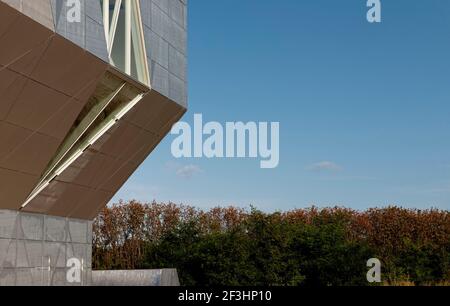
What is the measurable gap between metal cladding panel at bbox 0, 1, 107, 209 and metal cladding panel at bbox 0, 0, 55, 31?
3.9 inches

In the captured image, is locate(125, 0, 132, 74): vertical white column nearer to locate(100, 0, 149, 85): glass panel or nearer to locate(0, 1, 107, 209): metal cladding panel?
locate(100, 0, 149, 85): glass panel

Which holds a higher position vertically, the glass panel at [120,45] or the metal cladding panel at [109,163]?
the glass panel at [120,45]

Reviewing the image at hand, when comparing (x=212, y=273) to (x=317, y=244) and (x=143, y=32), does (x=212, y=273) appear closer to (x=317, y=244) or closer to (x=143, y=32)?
(x=317, y=244)

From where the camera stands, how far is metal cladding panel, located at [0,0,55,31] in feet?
44.0

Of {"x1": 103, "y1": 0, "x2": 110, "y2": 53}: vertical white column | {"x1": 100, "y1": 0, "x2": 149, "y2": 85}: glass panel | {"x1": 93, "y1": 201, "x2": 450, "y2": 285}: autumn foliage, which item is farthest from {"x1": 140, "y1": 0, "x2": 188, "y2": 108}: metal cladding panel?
{"x1": 93, "y1": 201, "x2": 450, "y2": 285}: autumn foliage

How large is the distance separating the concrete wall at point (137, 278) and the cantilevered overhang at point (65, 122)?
581 cm

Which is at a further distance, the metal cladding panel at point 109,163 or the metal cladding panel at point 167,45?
the metal cladding panel at point 167,45

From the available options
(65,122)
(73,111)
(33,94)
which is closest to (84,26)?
(33,94)

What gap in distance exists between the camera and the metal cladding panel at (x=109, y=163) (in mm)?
19891

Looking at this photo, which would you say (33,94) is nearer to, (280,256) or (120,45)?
(120,45)

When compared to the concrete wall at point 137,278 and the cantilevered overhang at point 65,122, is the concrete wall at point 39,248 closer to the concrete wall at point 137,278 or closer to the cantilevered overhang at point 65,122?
the cantilevered overhang at point 65,122

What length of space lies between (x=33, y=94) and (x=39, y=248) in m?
5.66

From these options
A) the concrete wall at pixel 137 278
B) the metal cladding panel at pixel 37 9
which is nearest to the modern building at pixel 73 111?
the metal cladding panel at pixel 37 9
